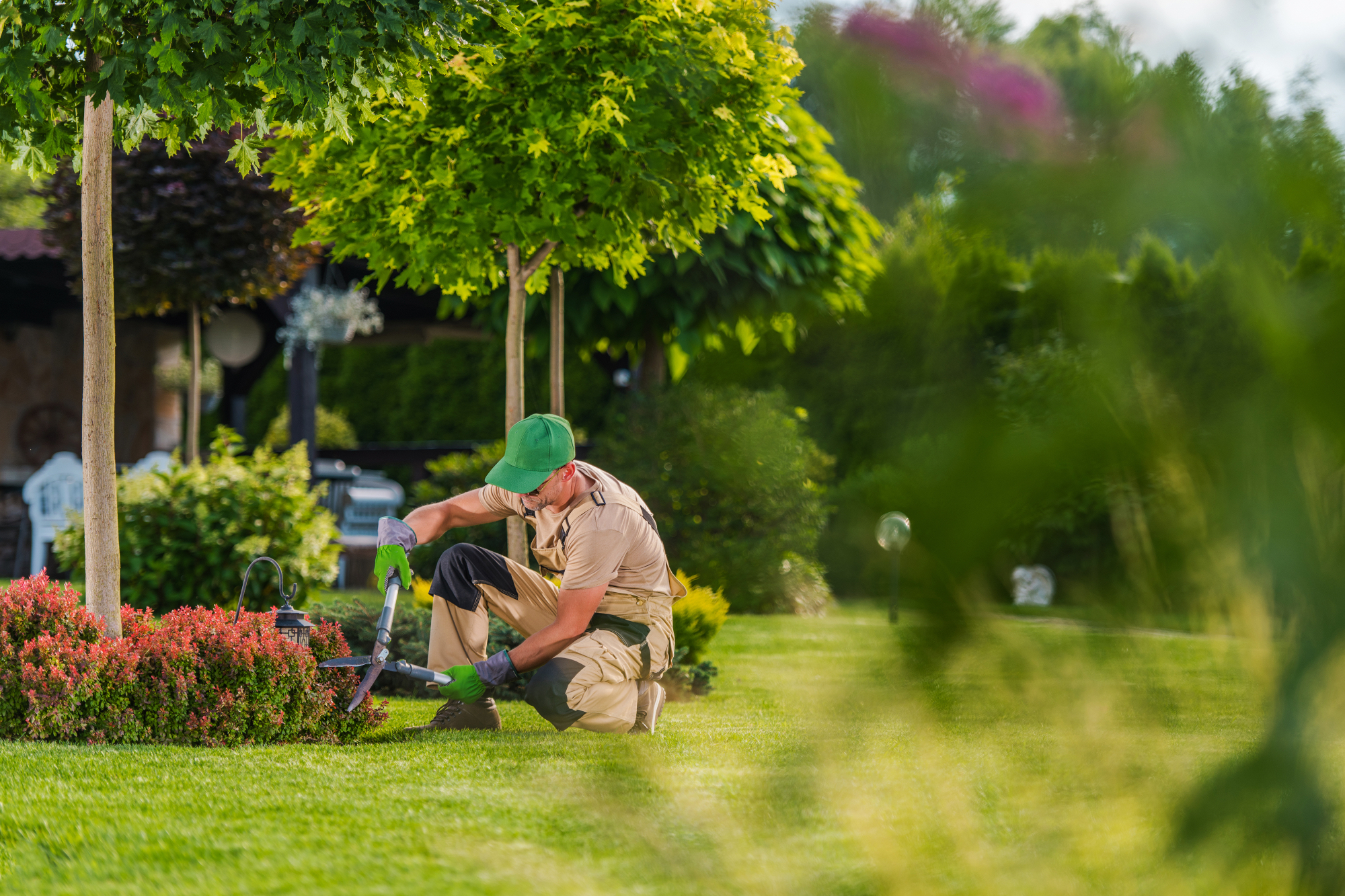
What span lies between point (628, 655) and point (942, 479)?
3.14 metres

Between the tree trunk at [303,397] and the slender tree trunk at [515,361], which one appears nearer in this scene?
the slender tree trunk at [515,361]

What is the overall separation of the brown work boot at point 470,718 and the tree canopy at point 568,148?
1818 millimetres

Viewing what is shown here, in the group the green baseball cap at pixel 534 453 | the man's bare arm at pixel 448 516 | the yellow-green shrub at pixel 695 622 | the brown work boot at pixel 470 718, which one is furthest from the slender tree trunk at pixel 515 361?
the green baseball cap at pixel 534 453

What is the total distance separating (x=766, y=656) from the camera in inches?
235

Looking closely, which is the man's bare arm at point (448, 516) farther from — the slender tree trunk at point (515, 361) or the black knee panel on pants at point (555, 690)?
the slender tree trunk at point (515, 361)

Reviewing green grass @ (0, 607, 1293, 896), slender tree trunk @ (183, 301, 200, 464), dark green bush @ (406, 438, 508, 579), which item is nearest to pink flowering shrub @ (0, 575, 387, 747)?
green grass @ (0, 607, 1293, 896)

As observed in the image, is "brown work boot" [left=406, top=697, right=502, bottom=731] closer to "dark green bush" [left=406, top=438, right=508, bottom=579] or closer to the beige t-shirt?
the beige t-shirt

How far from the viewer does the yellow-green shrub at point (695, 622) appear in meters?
5.11

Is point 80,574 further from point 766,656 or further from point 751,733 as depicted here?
point 751,733

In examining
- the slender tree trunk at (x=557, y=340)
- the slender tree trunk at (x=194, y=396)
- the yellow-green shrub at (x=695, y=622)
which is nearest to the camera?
the yellow-green shrub at (x=695, y=622)

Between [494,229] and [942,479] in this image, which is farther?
[494,229]

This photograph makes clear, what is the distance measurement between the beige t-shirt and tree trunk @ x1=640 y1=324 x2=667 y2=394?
530 cm

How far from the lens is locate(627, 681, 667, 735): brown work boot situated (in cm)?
371

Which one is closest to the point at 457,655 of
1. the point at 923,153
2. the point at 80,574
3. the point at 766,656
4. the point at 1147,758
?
the point at 766,656
